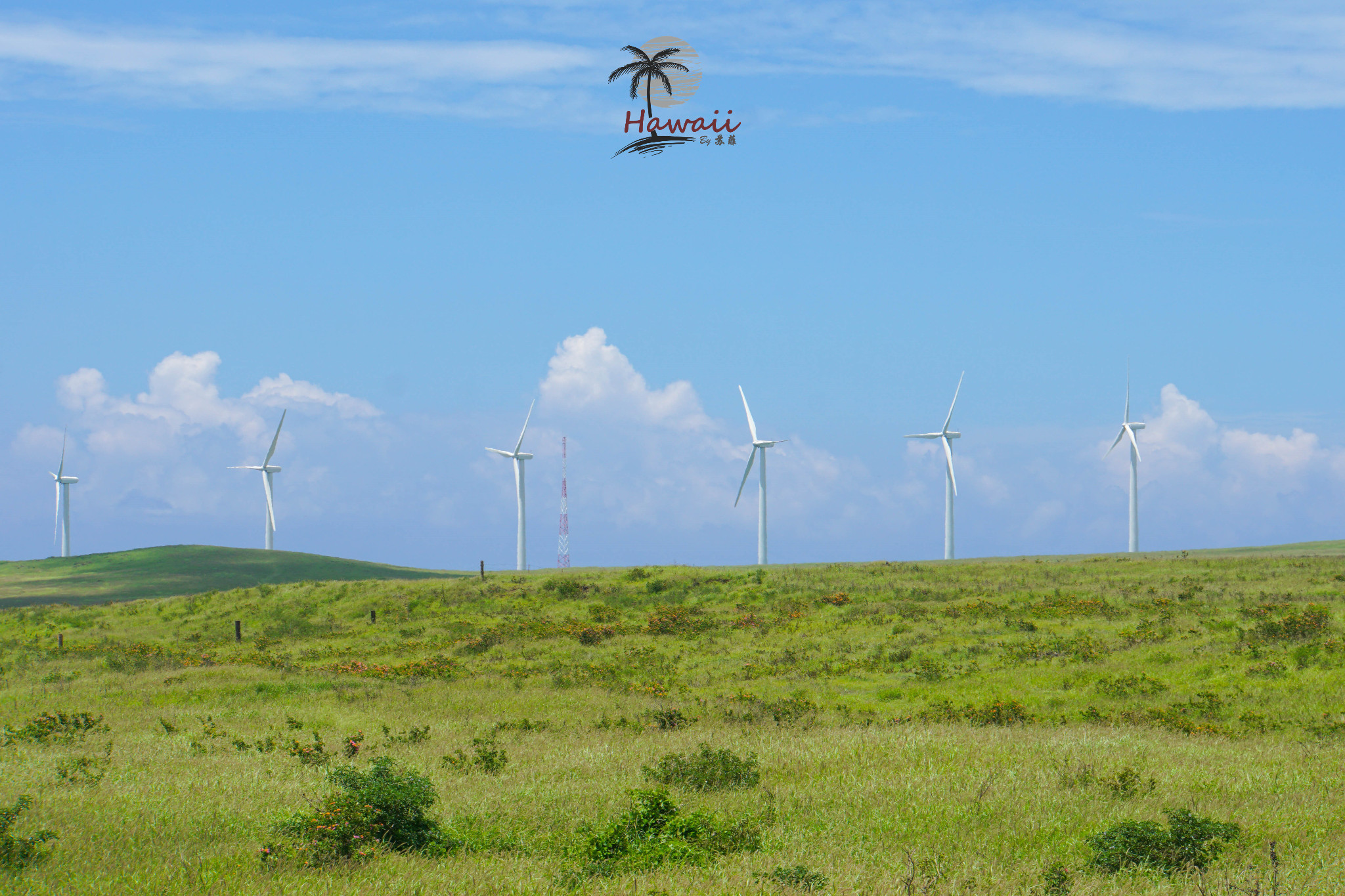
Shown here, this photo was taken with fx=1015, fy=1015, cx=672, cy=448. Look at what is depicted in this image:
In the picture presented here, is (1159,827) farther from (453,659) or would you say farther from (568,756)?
(453,659)

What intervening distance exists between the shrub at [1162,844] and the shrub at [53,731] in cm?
2217

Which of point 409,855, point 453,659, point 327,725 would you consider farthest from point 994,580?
point 409,855

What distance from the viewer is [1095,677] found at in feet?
101

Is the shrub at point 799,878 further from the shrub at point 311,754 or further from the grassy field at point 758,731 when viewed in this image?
the shrub at point 311,754

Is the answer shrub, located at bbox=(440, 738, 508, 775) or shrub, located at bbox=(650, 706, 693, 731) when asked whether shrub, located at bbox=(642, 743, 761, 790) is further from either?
shrub, located at bbox=(650, 706, 693, 731)

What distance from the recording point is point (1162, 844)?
1209cm

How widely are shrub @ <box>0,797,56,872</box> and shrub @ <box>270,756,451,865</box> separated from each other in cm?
262

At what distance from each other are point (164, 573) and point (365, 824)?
135121 mm

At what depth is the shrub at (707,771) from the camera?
16.9 metres

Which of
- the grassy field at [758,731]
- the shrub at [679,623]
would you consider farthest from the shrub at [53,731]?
the shrub at [679,623]

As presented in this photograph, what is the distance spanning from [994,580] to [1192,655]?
27825mm

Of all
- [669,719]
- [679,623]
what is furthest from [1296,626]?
[679,623]

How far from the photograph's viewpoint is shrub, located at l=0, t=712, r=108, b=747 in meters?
23.6

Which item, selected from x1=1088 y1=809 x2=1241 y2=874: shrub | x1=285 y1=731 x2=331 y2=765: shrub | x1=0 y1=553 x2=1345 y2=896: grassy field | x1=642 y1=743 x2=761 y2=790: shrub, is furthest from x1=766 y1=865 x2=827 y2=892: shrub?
x1=285 y1=731 x2=331 y2=765: shrub
